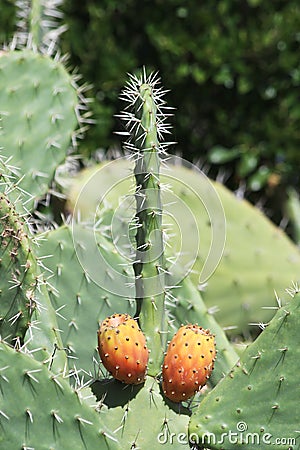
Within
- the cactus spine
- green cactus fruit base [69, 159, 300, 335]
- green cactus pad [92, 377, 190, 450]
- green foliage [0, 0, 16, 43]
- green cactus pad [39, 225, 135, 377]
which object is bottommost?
green cactus fruit base [69, 159, 300, 335]

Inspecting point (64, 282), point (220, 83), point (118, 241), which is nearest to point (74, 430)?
point (64, 282)

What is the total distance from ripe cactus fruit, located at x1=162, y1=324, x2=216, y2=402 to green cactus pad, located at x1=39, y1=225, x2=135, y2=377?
12.3 inches

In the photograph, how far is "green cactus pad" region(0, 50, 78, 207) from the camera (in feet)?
7.28

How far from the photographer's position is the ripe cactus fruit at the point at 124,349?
144 cm

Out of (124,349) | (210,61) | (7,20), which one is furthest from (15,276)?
(210,61)

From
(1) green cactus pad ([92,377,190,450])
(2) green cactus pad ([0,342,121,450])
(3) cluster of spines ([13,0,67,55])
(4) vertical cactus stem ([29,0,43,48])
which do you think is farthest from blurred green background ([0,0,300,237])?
(2) green cactus pad ([0,342,121,450])

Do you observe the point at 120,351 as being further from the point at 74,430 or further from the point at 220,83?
the point at 220,83

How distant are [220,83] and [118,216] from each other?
5.71ft

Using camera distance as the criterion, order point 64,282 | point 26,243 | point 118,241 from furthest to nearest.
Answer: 1. point 118,241
2. point 64,282
3. point 26,243

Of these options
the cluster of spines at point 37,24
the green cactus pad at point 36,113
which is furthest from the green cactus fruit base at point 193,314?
the cluster of spines at point 37,24

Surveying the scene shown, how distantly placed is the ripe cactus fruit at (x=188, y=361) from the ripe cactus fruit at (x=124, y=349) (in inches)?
1.8

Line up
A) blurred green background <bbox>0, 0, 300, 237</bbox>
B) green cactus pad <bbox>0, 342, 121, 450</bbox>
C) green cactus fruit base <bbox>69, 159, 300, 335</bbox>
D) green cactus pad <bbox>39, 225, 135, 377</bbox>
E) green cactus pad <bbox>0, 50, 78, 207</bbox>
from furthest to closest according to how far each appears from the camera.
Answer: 1. blurred green background <bbox>0, 0, 300, 237</bbox>
2. green cactus fruit base <bbox>69, 159, 300, 335</bbox>
3. green cactus pad <bbox>0, 50, 78, 207</bbox>
4. green cactus pad <bbox>39, 225, 135, 377</bbox>
5. green cactus pad <bbox>0, 342, 121, 450</bbox>

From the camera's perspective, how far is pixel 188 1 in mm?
3633

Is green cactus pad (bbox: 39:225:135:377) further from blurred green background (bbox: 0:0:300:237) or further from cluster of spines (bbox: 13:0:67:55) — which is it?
blurred green background (bbox: 0:0:300:237)
